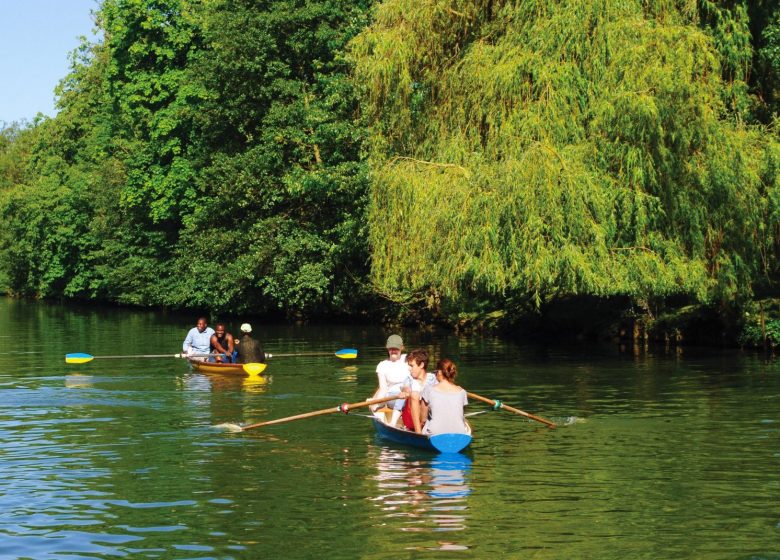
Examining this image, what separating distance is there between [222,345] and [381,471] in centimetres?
1467

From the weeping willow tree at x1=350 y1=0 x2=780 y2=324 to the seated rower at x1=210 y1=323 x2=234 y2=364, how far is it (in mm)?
4335

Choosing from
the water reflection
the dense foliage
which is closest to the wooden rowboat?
the water reflection

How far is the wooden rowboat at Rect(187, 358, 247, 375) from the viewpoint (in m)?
26.3

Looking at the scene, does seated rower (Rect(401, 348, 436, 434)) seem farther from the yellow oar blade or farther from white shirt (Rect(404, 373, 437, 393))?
the yellow oar blade

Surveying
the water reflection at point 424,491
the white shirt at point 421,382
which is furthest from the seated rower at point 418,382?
the water reflection at point 424,491

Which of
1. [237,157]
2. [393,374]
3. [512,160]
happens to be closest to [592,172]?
[512,160]

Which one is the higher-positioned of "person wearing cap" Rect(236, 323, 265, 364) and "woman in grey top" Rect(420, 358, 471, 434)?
"person wearing cap" Rect(236, 323, 265, 364)

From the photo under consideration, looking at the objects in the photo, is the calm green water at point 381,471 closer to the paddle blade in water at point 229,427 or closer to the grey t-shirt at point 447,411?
the paddle blade in water at point 229,427

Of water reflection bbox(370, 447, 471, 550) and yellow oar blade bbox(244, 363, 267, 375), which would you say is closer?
water reflection bbox(370, 447, 471, 550)

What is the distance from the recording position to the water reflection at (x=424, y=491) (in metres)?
11.6

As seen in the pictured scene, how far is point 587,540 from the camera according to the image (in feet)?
35.7

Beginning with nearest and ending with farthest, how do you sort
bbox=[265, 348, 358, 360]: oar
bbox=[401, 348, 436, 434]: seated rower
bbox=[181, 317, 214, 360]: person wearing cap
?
1. bbox=[401, 348, 436, 434]: seated rower
2. bbox=[181, 317, 214, 360]: person wearing cap
3. bbox=[265, 348, 358, 360]: oar

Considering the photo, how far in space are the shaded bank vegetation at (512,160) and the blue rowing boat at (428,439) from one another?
8.74 meters

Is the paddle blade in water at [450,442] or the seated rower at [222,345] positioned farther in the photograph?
the seated rower at [222,345]
